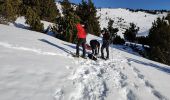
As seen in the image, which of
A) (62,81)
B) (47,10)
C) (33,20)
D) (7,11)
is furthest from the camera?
(47,10)

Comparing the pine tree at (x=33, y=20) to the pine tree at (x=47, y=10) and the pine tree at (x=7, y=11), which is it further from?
the pine tree at (x=47, y=10)

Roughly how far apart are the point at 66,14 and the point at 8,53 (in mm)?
13373

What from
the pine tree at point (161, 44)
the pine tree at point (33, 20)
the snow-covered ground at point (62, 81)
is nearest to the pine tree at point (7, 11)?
the pine tree at point (33, 20)

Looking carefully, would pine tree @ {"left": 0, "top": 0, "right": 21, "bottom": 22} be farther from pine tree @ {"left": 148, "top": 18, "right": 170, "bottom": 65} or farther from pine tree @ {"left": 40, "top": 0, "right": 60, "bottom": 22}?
pine tree @ {"left": 148, "top": 18, "right": 170, "bottom": 65}

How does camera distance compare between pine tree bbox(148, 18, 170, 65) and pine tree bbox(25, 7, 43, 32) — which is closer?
pine tree bbox(25, 7, 43, 32)

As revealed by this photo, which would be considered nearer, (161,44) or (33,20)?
(33,20)

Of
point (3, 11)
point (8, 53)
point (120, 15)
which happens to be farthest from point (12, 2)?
point (120, 15)

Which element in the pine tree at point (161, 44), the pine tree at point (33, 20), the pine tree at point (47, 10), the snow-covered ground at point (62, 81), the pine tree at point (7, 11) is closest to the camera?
the snow-covered ground at point (62, 81)

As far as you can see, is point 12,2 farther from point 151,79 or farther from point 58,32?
point 151,79

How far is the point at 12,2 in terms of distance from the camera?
2428cm

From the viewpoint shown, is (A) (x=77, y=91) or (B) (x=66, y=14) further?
(B) (x=66, y=14)

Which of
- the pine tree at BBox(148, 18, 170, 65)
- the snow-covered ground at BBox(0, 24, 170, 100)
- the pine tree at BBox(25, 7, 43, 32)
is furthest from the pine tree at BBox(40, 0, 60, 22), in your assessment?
the snow-covered ground at BBox(0, 24, 170, 100)

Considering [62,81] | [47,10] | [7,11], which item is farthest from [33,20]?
[62,81]

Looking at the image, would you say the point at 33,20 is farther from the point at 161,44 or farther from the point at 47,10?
the point at 161,44
